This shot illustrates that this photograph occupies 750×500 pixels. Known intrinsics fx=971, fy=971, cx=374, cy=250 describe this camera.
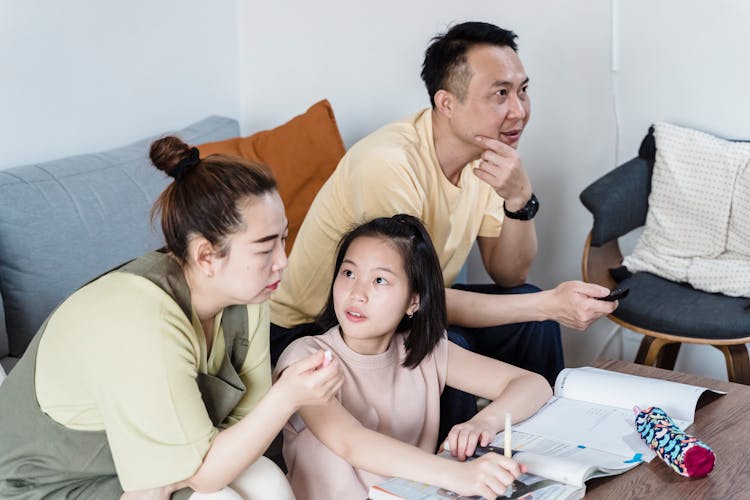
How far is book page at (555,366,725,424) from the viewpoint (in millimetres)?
1672

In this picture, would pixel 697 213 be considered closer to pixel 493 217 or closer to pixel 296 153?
pixel 493 217

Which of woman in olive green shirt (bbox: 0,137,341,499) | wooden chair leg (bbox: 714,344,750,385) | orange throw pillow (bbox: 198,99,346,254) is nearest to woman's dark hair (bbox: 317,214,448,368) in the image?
woman in olive green shirt (bbox: 0,137,341,499)

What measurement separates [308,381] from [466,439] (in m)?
0.31

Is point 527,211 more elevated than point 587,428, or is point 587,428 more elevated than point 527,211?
point 527,211

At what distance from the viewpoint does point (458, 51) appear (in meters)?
2.25

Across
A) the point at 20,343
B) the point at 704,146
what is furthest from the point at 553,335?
the point at 20,343

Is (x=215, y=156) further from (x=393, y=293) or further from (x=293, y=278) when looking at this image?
(x=293, y=278)

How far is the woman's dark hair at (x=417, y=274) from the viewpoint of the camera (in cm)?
178

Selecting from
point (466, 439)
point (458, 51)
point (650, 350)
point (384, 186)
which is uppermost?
point (458, 51)

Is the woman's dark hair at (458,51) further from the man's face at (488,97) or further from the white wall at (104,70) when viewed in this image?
the white wall at (104,70)

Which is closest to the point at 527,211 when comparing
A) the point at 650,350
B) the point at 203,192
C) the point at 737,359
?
the point at 650,350

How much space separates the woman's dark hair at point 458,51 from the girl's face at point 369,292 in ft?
2.04

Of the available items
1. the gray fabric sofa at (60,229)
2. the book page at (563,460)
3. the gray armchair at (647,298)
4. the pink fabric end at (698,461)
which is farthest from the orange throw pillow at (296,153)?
the pink fabric end at (698,461)

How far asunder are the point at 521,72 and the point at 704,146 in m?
0.67
